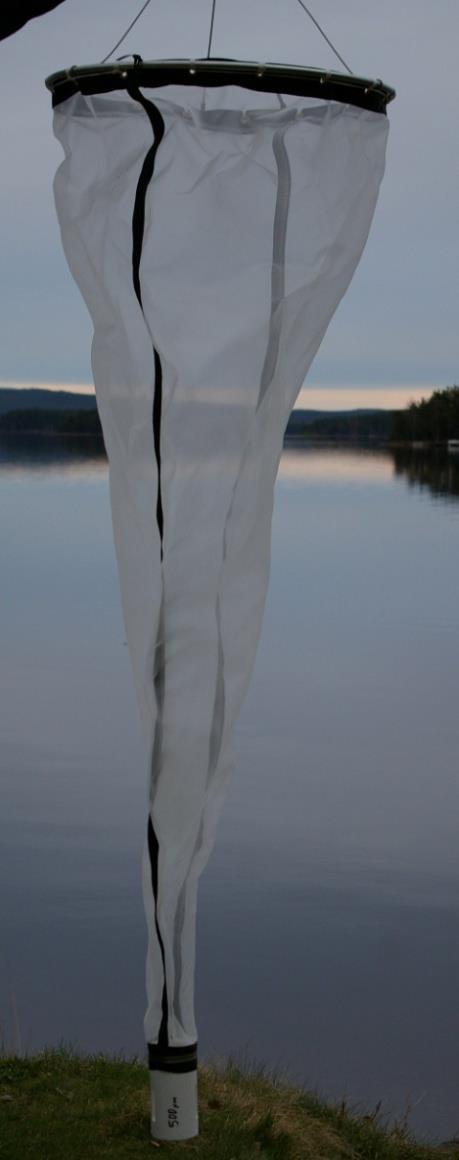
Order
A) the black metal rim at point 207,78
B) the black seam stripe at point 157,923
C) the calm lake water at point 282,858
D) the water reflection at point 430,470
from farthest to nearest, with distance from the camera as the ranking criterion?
the water reflection at point 430,470 → the calm lake water at point 282,858 → the black seam stripe at point 157,923 → the black metal rim at point 207,78

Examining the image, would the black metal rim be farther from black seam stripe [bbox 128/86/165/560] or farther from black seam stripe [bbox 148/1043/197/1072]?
black seam stripe [bbox 148/1043/197/1072]

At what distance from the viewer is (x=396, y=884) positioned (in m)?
6.75

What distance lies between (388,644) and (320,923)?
26.4 feet

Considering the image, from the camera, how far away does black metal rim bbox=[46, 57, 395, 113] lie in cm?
280

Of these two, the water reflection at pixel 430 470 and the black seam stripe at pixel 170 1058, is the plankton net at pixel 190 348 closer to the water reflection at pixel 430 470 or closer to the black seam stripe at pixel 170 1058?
the black seam stripe at pixel 170 1058

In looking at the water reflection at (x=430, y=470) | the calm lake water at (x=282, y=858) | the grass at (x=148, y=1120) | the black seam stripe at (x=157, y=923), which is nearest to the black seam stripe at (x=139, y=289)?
the black seam stripe at (x=157, y=923)

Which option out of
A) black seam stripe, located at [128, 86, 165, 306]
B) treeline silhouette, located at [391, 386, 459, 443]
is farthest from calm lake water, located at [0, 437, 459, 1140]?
treeline silhouette, located at [391, 386, 459, 443]

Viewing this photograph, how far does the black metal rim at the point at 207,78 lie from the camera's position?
280 centimetres

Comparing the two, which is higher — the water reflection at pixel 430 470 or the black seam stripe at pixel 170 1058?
the water reflection at pixel 430 470

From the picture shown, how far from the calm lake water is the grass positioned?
0.64 m

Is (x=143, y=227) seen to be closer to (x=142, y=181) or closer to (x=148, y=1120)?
(x=142, y=181)

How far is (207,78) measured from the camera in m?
2.81

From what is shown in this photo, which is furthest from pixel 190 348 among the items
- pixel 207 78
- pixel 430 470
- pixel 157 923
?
pixel 430 470

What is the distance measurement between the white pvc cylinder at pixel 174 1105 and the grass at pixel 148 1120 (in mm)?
29
